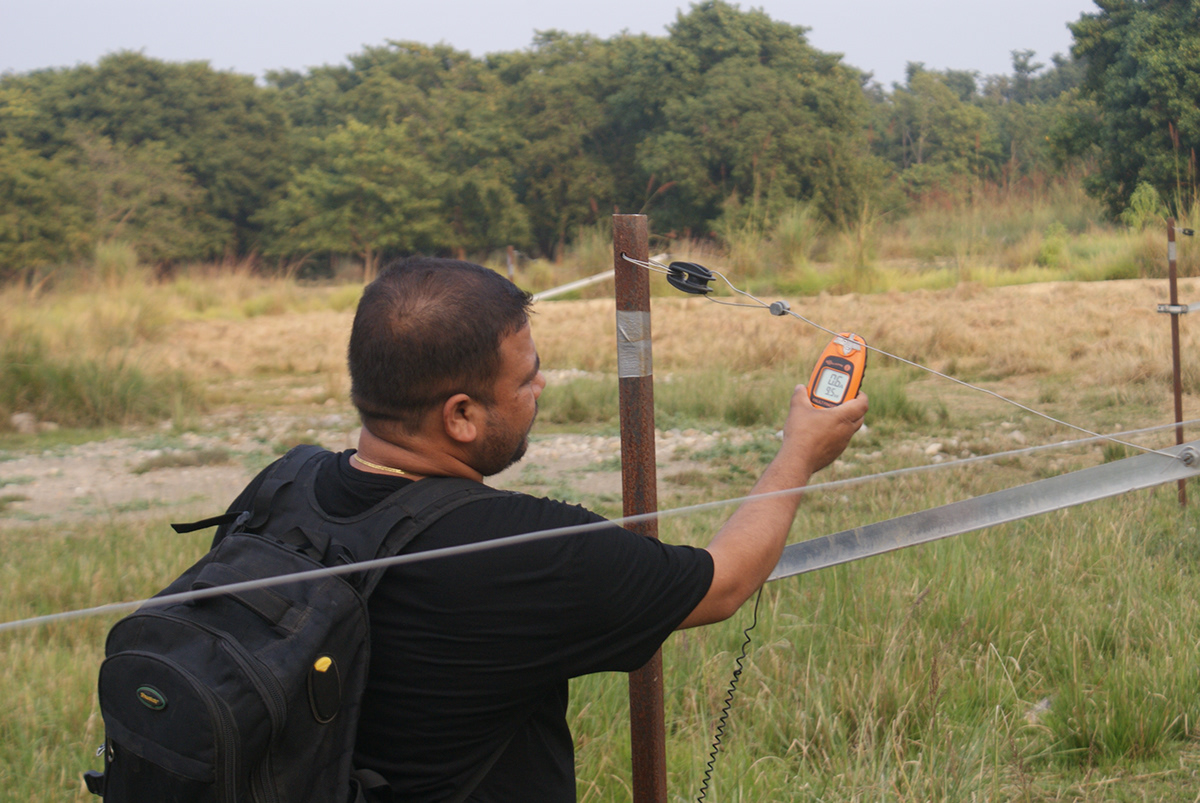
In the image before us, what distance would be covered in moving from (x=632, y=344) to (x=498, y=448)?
584 millimetres

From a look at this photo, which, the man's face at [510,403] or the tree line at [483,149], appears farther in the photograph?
the tree line at [483,149]

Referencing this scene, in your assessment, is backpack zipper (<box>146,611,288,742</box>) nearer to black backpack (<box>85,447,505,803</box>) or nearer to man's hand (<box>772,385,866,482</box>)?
black backpack (<box>85,447,505,803</box>)

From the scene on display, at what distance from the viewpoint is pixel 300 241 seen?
30266mm

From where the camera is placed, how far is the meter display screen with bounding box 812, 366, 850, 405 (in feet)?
5.76

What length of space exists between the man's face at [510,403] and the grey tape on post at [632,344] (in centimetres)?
50

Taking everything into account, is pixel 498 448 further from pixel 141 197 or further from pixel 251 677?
pixel 141 197

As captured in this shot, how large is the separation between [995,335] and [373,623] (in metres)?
8.46

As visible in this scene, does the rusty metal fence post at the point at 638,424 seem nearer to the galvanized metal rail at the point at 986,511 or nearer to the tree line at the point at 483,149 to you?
the galvanized metal rail at the point at 986,511

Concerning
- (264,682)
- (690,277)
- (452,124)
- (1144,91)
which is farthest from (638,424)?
(452,124)

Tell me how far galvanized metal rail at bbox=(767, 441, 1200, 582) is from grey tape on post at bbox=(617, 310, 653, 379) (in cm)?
45

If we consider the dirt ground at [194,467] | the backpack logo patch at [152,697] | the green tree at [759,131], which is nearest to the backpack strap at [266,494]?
the backpack logo patch at [152,697]

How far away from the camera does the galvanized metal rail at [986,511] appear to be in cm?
200

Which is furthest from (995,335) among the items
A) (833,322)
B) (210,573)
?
(210,573)

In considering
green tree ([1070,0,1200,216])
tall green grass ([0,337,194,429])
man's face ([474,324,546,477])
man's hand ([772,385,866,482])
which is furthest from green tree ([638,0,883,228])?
man's face ([474,324,546,477])
